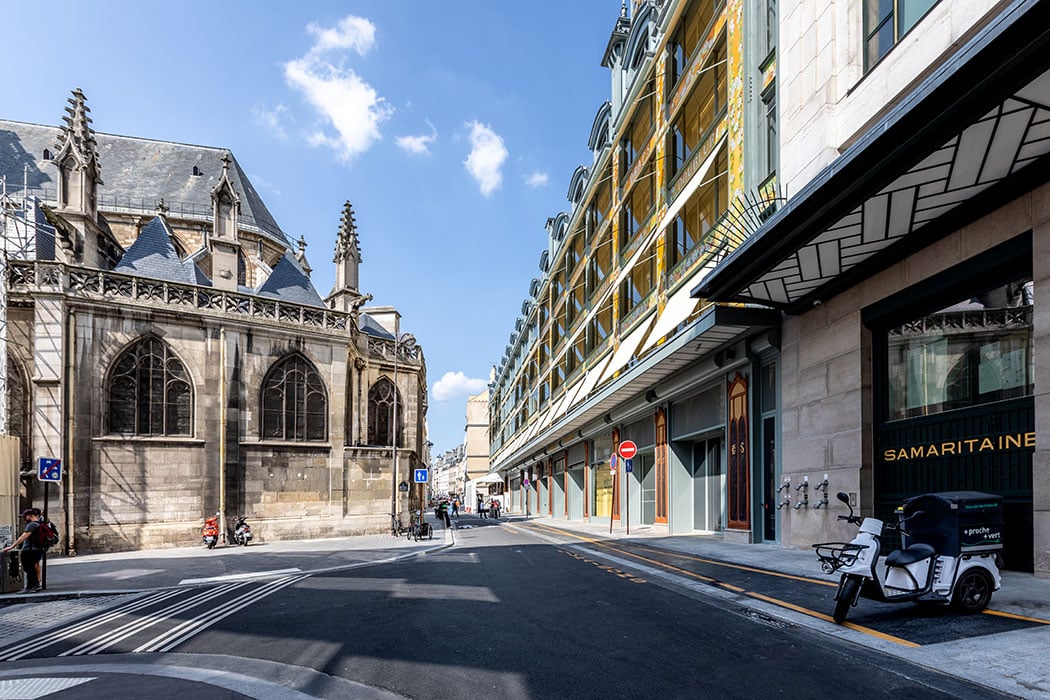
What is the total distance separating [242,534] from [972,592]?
858 inches

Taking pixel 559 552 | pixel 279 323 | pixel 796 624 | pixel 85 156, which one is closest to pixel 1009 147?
pixel 796 624

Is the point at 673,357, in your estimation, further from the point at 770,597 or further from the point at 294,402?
the point at 294,402

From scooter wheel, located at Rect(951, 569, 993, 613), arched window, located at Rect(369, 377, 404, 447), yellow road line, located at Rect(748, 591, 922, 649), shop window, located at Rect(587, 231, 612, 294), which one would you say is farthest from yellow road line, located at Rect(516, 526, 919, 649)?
arched window, located at Rect(369, 377, 404, 447)

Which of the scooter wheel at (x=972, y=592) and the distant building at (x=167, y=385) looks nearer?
the scooter wheel at (x=972, y=592)

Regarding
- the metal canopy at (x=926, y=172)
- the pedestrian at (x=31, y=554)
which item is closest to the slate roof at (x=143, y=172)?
the pedestrian at (x=31, y=554)

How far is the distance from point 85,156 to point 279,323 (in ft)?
31.7

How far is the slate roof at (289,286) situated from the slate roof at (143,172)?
35.3 feet

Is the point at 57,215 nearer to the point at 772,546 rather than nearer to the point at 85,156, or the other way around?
the point at 85,156

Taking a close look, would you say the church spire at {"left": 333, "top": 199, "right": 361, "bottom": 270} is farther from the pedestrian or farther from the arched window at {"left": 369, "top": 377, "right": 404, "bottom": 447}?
the pedestrian

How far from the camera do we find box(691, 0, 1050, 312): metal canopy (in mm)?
7191

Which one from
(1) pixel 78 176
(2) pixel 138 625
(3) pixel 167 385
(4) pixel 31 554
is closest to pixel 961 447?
(2) pixel 138 625

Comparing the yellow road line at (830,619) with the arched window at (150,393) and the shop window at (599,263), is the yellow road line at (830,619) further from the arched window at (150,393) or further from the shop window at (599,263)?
the shop window at (599,263)

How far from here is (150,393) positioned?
23859 mm

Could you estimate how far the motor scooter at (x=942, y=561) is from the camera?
646cm
